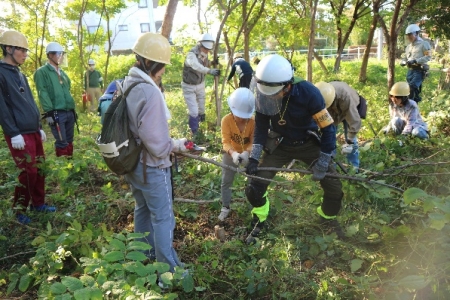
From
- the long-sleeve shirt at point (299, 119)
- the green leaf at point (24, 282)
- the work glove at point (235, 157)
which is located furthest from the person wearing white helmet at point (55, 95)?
the long-sleeve shirt at point (299, 119)

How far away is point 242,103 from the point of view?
11.0 feet

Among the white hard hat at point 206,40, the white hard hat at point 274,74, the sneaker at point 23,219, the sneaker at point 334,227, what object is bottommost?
the sneaker at point 334,227

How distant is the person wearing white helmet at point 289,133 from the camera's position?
9.36 ft

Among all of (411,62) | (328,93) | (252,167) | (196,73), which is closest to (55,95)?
(196,73)

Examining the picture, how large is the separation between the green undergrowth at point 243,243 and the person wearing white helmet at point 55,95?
0.51 m

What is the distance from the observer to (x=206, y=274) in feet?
8.36

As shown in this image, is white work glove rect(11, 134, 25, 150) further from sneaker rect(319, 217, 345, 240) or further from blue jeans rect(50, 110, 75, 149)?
sneaker rect(319, 217, 345, 240)

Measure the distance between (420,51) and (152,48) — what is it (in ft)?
20.0

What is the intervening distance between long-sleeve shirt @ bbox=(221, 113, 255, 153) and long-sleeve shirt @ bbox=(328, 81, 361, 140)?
3.74ft

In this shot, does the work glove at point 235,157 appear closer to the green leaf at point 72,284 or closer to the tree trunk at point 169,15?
the green leaf at point 72,284

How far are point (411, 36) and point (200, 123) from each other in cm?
437

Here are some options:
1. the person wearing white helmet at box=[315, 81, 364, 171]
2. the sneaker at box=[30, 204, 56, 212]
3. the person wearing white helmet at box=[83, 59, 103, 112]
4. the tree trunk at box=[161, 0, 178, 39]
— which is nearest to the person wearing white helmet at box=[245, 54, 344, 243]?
the person wearing white helmet at box=[315, 81, 364, 171]

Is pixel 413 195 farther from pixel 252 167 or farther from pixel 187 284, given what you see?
pixel 252 167

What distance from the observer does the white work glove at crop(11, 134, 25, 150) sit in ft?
11.0
